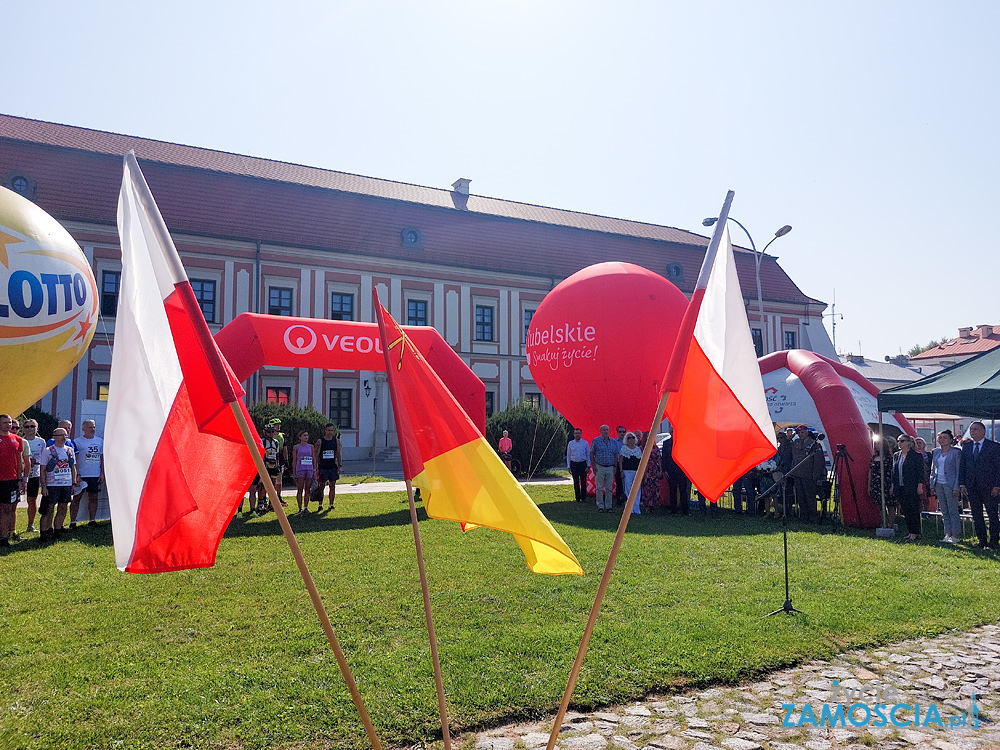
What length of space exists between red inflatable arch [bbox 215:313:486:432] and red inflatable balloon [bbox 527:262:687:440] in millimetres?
1961

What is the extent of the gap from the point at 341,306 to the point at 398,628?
27974mm

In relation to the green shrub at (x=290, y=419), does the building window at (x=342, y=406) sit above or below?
above

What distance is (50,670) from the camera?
4672 millimetres

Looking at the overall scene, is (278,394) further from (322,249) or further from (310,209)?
(310,209)

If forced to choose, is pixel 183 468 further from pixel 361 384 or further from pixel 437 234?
pixel 437 234

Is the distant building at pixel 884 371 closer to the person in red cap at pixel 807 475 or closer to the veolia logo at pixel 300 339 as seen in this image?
the person in red cap at pixel 807 475

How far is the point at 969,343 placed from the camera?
66.2m

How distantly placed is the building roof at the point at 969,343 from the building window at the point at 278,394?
61.5 metres

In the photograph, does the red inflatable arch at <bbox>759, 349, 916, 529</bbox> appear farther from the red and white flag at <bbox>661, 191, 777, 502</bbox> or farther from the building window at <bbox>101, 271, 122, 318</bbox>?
the building window at <bbox>101, 271, 122, 318</bbox>

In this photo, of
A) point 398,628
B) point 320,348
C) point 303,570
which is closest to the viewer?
point 303,570

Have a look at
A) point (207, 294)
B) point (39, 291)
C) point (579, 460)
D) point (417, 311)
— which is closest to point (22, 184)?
point (207, 294)

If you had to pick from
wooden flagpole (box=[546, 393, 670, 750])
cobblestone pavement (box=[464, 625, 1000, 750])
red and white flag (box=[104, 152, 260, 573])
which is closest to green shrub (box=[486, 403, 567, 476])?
cobblestone pavement (box=[464, 625, 1000, 750])

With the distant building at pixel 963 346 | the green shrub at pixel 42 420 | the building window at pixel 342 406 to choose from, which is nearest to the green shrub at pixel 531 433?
the building window at pixel 342 406

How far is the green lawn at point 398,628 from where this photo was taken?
13.1 feet
